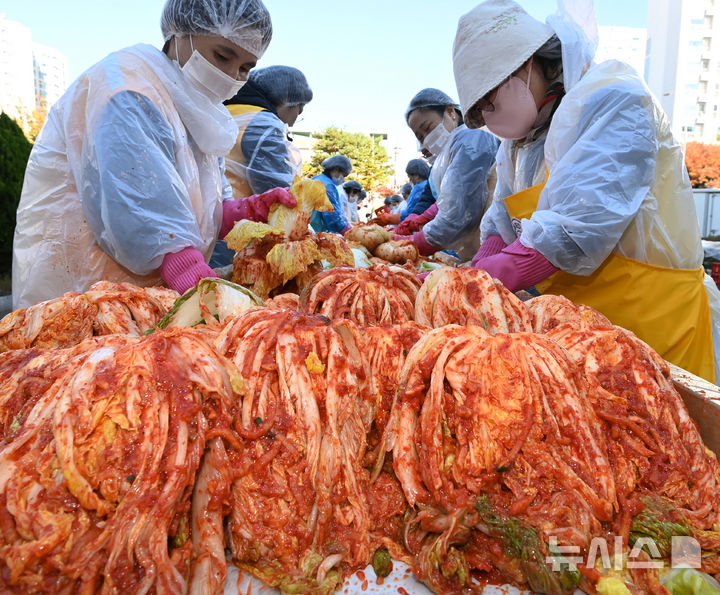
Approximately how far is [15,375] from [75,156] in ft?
7.46

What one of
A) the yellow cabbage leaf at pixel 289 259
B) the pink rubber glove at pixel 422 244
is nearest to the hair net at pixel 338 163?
the pink rubber glove at pixel 422 244

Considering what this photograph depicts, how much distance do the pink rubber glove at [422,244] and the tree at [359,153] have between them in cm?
2947

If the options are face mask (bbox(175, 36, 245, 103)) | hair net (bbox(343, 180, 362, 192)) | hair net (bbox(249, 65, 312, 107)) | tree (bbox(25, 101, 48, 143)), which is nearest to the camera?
face mask (bbox(175, 36, 245, 103))

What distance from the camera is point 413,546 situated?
1278mm

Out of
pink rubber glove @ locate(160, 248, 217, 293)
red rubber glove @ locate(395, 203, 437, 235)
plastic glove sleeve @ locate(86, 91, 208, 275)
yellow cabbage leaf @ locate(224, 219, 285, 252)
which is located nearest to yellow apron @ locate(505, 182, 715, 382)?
yellow cabbage leaf @ locate(224, 219, 285, 252)

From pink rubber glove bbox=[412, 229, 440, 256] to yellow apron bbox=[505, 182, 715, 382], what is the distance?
355 cm

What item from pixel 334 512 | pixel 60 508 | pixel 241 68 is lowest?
pixel 334 512

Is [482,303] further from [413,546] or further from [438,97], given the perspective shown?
[438,97]

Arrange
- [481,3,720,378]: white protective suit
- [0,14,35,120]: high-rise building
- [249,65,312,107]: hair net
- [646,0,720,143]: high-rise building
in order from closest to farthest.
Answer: [481,3,720,378]: white protective suit → [249,65,312,107]: hair net → [646,0,720,143]: high-rise building → [0,14,35,120]: high-rise building

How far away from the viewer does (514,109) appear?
10.4 ft

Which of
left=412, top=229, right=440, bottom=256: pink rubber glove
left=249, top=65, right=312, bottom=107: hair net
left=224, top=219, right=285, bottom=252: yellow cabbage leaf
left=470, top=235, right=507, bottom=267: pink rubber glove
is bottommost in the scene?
left=412, top=229, right=440, bottom=256: pink rubber glove

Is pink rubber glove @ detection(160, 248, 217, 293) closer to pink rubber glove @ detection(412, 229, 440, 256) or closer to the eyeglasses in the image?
the eyeglasses

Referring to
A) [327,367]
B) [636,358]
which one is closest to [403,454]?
[327,367]

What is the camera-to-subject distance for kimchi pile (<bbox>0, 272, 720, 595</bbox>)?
3.63 feet
